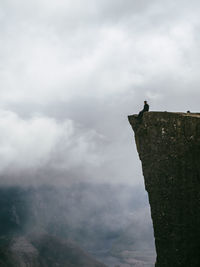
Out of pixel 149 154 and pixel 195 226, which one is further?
pixel 149 154

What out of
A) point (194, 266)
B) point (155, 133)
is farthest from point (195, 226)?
point (155, 133)

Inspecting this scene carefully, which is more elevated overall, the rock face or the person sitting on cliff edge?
the person sitting on cliff edge

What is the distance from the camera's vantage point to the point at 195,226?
1364 inches

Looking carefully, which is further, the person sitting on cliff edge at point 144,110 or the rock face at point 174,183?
the person sitting on cliff edge at point 144,110

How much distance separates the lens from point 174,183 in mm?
36812

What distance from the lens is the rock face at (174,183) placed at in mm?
35219

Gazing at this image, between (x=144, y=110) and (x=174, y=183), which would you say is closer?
(x=174, y=183)

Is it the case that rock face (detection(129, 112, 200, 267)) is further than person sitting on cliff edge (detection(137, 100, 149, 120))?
No

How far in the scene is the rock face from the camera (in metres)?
35.2

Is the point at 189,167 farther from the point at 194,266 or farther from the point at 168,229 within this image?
the point at 194,266

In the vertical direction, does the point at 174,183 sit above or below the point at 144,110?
below

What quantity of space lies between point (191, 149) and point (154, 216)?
10.1 meters

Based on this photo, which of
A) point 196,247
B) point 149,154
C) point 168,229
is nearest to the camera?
point 196,247

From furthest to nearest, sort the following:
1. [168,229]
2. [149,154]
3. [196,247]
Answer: [149,154], [168,229], [196,247]
